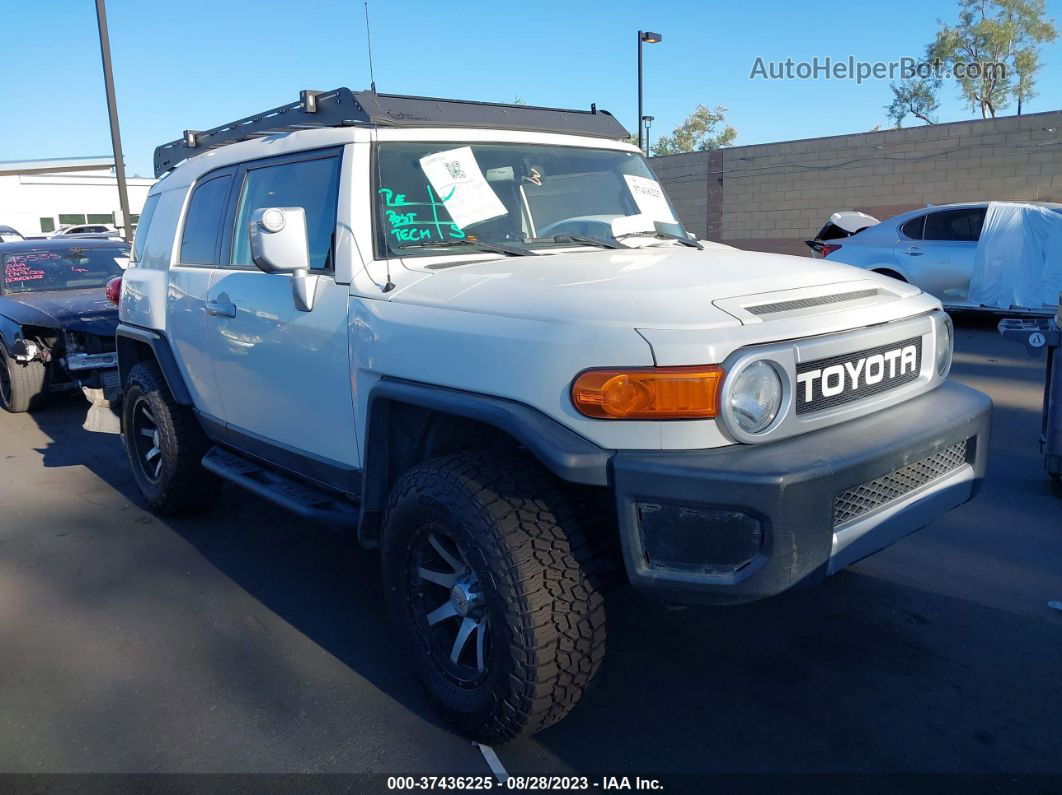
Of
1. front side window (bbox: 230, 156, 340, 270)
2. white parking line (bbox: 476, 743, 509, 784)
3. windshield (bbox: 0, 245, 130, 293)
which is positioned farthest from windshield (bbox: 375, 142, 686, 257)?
windshield (bbox: 0, 245, 130, 293)

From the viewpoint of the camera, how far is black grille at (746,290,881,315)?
8.31 ft

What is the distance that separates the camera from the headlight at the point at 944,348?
10.1 feet

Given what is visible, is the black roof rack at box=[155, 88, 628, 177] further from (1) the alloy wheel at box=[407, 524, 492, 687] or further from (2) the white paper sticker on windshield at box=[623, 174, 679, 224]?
(1) the alloy wheel at box=[407, 524, 492, 687]

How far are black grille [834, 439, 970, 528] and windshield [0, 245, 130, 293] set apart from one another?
26.7ft

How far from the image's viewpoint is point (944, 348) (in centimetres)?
312

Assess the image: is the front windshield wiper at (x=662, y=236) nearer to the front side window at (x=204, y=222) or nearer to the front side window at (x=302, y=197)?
the front side window at (x=302, y=197)

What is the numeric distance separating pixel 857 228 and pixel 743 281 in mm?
11403

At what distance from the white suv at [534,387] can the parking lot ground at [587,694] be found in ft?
1.29

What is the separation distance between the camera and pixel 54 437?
7270 millimetres

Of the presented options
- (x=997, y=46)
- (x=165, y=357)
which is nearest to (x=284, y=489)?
(x=165, y=357)

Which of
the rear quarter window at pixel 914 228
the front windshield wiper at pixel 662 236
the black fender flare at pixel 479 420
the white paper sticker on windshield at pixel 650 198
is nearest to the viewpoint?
the black fender flare at pixel 479 420

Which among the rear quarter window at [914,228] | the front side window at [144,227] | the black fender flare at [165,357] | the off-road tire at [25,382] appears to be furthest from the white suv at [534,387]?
the rear quarter window at [914,228]

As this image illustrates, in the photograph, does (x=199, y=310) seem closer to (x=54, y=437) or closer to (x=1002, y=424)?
(x=54, y=437)

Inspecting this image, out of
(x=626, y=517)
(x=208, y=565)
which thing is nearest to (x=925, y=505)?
(x=626, y=517)
